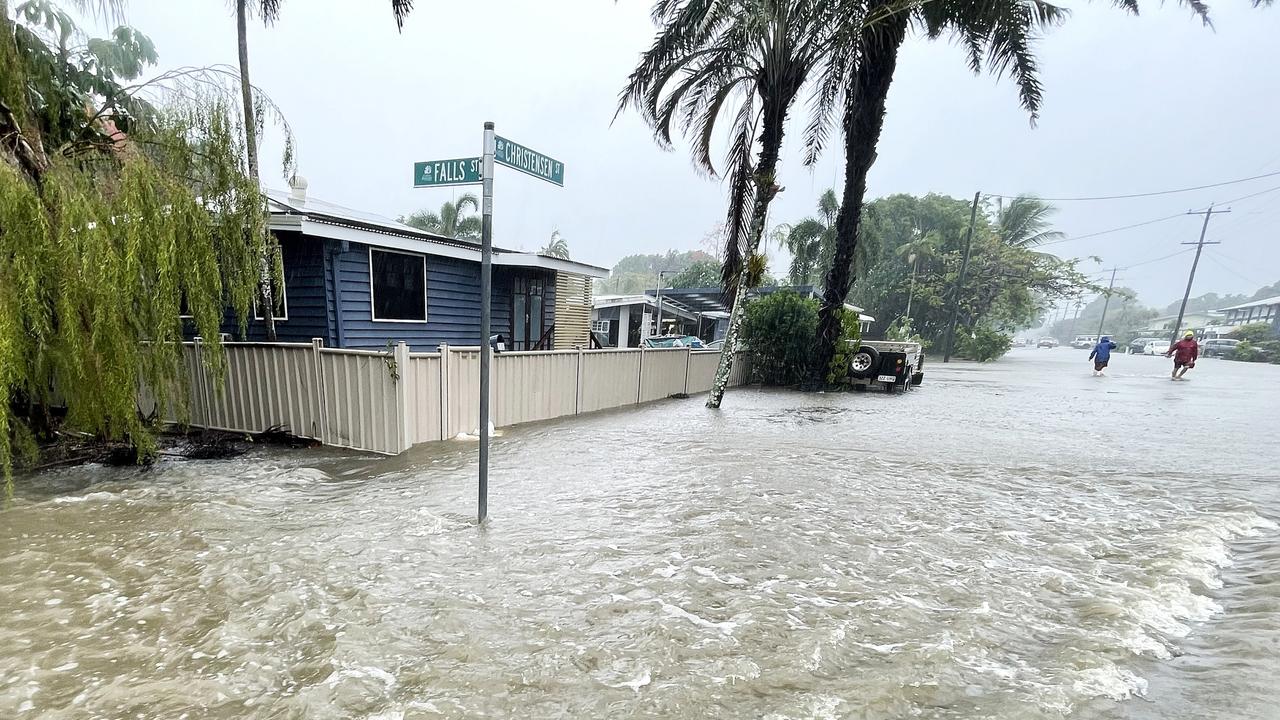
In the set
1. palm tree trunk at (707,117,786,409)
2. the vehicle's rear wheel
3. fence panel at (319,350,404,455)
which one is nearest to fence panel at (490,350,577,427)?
fence panel at (319,350,404,455)

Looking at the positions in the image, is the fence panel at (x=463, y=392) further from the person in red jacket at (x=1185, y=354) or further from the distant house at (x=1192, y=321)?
the distant house at (x=1192, y=321)

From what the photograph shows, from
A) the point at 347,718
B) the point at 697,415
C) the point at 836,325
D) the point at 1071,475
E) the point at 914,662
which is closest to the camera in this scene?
the point at 347,718

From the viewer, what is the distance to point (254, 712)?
198 centimetres

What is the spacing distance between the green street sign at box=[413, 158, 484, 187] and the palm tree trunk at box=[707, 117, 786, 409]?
21.8 feet

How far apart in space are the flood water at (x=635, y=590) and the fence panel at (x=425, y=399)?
47cm

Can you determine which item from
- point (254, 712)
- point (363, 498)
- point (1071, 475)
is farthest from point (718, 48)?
point (254, 712)

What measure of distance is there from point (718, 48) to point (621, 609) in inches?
390

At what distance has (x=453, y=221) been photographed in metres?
34.0

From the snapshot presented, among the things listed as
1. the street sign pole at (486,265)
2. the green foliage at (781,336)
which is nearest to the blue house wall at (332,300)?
the street sign pole at (486,265)

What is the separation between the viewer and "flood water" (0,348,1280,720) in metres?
2.13

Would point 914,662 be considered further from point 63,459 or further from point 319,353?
point 63,459

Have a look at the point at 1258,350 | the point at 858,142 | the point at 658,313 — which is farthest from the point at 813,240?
A: the point at 1258,350

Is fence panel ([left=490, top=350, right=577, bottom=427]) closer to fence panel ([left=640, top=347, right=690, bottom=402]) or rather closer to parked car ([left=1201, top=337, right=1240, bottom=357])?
fence panel ([left=640, top=347, right=690, bottom=402])

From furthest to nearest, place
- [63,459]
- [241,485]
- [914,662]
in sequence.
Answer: [63,459] < [241,485] < [914,662]
